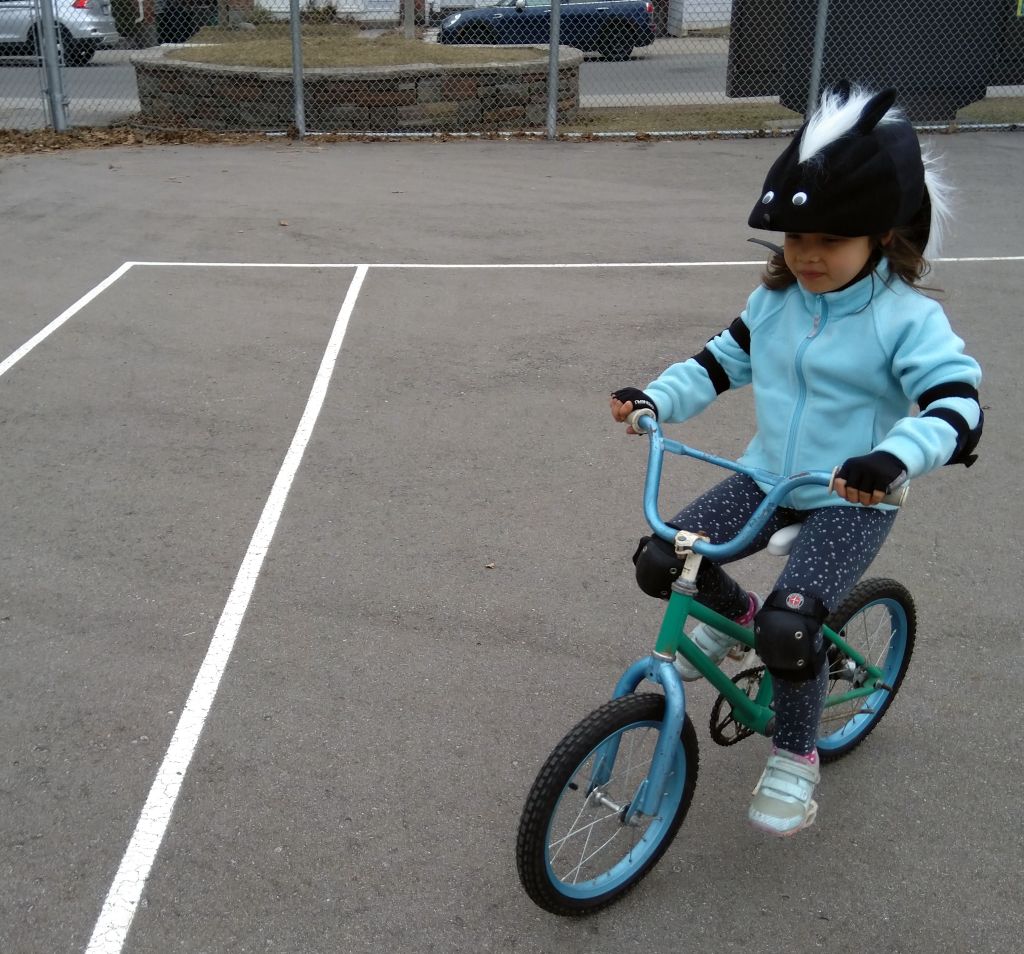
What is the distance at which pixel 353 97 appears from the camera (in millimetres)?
13930

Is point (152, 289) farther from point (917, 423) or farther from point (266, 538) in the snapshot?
point (917, 423)

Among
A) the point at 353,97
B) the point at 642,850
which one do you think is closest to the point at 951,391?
the point at 642,850

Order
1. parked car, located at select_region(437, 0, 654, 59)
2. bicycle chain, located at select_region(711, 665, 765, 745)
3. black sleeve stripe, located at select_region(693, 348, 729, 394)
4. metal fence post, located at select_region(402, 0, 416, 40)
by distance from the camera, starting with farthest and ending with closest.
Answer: parked car, located at select_region(437, 0, 654, 59) < metal fence post, located at select_region(402, 0, 416, 40) < bicycle chain, located at select_region(711, 665, 765, 745) < black sleeve stripe, located at select_region(693, 348, 729, 394)

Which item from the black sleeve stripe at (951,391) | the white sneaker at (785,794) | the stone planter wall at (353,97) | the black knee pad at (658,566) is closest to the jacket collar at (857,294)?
the black sleeve stripe at (951,391)

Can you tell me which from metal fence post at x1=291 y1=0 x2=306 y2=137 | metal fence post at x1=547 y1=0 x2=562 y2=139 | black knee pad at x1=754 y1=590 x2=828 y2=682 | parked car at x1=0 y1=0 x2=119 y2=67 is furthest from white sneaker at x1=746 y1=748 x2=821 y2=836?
parked car at x1=0 y1=0 x2=119 y2=67

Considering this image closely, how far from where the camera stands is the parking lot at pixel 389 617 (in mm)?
3014

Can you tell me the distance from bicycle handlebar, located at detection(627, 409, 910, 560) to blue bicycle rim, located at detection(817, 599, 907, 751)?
34.2 inches

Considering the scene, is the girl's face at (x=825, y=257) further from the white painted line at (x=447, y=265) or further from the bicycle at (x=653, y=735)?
the white painted line at (x=447, y=265)

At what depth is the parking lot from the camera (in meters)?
3.01

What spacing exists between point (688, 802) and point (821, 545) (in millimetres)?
760

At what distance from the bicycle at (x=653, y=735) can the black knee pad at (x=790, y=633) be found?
17 centimetres

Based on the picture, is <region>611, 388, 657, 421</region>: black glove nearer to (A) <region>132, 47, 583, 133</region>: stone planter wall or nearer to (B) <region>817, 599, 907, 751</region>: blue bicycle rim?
(B) <region>817, 599, 907, 751</region>: blue bicycle rim

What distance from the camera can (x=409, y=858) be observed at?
314 cm

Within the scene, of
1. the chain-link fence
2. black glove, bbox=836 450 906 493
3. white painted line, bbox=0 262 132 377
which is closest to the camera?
black glove, bbox=836 450 906 493
